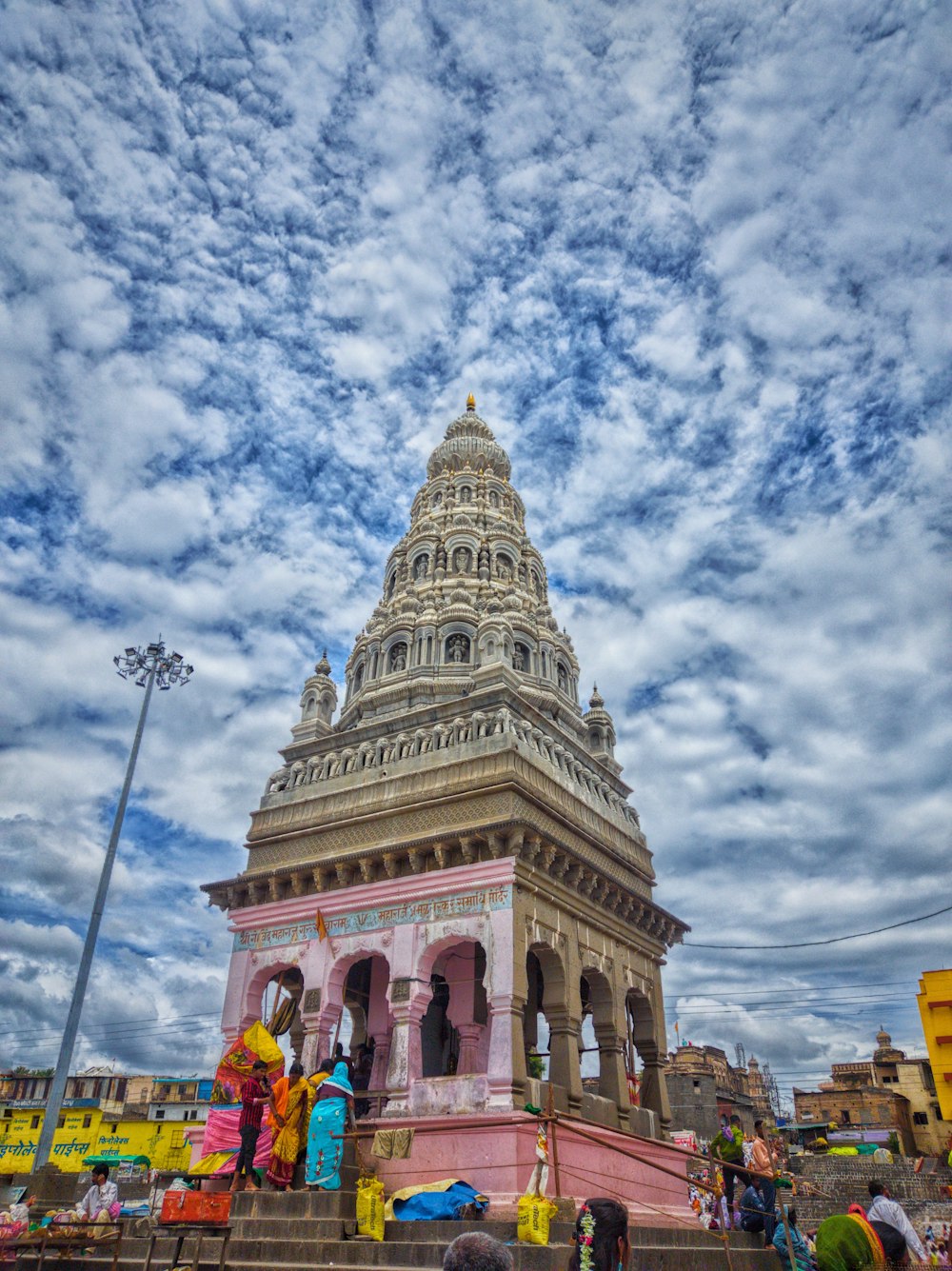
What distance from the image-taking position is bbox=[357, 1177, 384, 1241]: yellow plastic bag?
38.5 feet

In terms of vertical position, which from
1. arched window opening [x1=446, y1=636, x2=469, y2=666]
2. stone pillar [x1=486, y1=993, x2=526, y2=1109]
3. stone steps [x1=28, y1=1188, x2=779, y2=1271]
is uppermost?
arched window opening [x1=446, y1=636, x2=469, y2=666]

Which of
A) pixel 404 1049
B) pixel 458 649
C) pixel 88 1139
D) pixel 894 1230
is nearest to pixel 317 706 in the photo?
pixel 458 649

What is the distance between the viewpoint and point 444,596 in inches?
1047

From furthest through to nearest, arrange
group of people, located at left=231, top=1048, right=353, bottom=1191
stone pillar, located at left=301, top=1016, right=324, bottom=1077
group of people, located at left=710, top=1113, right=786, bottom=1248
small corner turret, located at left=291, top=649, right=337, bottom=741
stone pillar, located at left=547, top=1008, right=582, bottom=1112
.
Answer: small corner turret, located at left=291, top=649, right=337, bottom=741
stone pillar, located at left=301, top=1016, right=324, bottom=1077
stone pillar, located at left=547, top=1008, right=582, bottom=1112
group of people, located at left=231, top=1048, right=353, bottom=1191
group of people, located at left=710, top=1113, right=786, bottom=1248

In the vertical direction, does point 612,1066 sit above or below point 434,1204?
above

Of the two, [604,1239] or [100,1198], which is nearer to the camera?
[604,1239]

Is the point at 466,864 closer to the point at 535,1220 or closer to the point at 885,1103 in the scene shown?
the point at 535,1220

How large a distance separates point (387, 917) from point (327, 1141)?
565 centimetres

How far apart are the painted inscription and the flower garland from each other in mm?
10955

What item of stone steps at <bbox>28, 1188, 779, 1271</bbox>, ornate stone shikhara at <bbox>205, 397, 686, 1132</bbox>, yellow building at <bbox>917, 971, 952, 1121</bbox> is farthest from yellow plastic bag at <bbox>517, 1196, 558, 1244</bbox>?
yellow building at <bbox>917, 971, 952, 1121</bbox>

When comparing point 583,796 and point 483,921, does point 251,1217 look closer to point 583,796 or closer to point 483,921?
point 483,921

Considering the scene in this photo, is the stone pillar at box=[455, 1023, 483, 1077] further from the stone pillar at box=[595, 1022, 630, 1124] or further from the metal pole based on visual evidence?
the metal pole

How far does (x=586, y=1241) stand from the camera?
19.5ft

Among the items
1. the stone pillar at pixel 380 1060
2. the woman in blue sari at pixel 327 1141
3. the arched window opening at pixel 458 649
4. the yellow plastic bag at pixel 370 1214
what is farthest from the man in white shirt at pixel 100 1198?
the arched window opening at pixel 458 649
